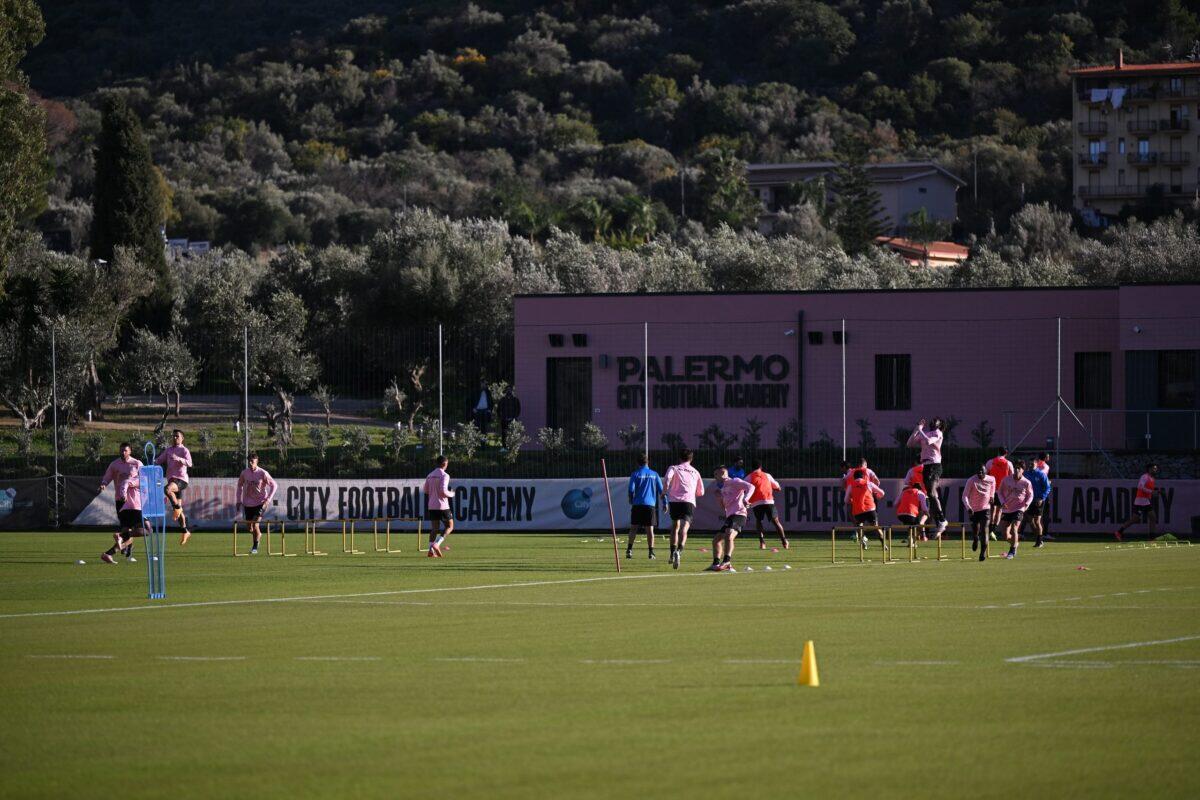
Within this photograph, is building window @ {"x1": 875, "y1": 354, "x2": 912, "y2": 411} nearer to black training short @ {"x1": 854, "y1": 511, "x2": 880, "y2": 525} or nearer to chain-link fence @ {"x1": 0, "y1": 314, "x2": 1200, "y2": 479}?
Result: chain-link fence @ {"x1": 0, "y1": 314, "x2": 1200, "y2": 479}

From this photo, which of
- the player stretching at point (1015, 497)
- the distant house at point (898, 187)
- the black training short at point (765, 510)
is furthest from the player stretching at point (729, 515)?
the distant house at point (898, 187)

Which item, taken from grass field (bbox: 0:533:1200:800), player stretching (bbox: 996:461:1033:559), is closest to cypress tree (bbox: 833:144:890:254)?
player stretching (bbox: 996:461:1033:559)

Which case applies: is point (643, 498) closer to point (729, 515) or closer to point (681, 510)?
point (681, 510)

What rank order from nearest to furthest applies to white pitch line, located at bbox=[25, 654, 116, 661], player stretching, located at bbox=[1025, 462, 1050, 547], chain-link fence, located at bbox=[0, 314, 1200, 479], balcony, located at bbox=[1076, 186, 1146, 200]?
white pitch line, located at bbox=[25, 654, 116, 661] < player stretching, located at bbox=[1025, 462, 1050, 547] < chain-link fence, located at bbox=[0, 314, 1200, 479] < balcony, located at bbox=[1076, 186, 1146, 200]

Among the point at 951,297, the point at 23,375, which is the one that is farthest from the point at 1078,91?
the point at 23,375

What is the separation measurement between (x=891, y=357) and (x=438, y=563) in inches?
883

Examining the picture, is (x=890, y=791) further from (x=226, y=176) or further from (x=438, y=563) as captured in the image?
(x=226, y=176)

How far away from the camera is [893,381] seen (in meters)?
47.3

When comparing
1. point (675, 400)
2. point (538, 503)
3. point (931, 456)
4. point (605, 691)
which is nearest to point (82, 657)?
point (605, 691)

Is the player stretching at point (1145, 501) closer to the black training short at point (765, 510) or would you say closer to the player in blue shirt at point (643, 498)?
the black training short at point (765, 510)

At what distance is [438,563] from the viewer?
91.8 ft

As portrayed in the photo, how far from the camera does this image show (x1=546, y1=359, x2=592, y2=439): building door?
161 ft

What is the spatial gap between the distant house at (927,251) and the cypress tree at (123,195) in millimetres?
44761

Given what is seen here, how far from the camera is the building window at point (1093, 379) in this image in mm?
46812
